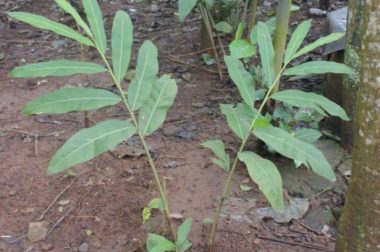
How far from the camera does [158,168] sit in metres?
2.54

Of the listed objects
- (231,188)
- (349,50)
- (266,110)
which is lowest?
(231,188)

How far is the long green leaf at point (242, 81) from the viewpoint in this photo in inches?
72.8

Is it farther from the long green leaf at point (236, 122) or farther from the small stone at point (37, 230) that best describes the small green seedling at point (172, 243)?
the small stone at point (37, 230)

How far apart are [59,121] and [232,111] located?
1.32 metres

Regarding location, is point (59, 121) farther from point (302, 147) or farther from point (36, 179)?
point (302, 147)

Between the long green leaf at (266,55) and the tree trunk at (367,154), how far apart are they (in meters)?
0.34

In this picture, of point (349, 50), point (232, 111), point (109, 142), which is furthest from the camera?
point (349, 50)

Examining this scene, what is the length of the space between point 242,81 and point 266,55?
0.42 ft

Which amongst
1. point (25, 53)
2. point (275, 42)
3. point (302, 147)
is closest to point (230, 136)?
point (275, 42)

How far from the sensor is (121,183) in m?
2.44

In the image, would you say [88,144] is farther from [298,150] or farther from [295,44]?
[295,44]

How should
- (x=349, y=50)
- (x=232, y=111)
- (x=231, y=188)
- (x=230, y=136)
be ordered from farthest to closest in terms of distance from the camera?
1. (x=230, y=136)
2. (x=349, y=50)
3. (x=231, y=188)
4. (x=232, y=111)

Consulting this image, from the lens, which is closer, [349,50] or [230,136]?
[349,50]

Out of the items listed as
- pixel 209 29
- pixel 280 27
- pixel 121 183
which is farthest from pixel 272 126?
pixel 209 29
